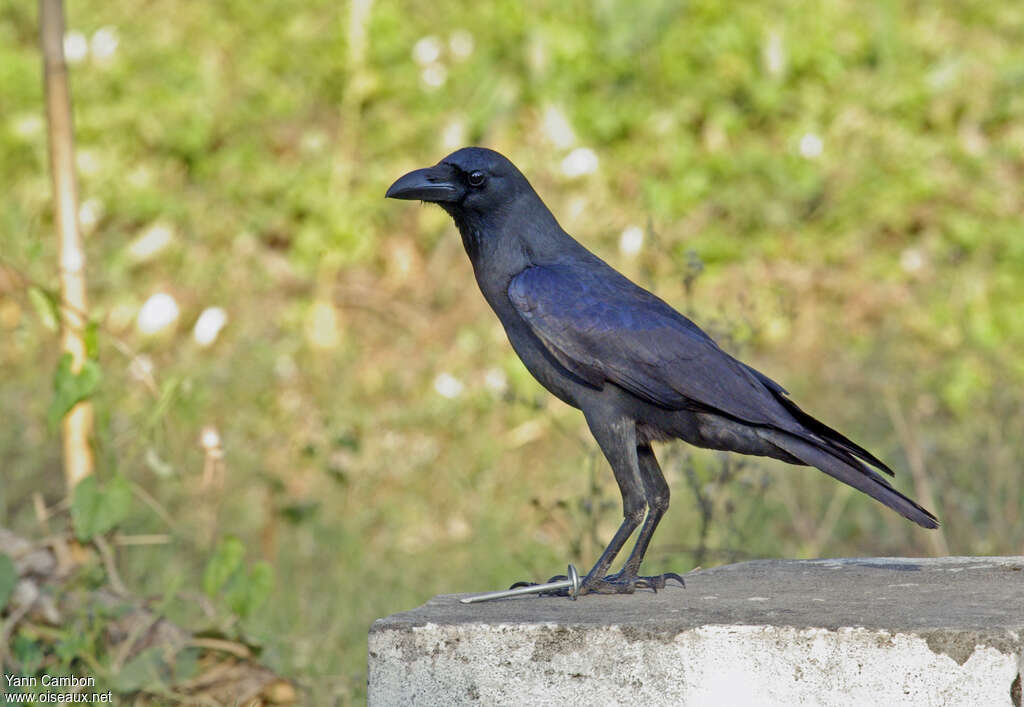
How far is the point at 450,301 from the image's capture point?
8.18 metres

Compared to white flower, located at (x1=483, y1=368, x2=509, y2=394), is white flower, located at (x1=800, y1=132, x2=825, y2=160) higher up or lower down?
higher up

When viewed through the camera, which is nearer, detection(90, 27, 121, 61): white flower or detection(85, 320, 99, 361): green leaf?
detection(85, 320, 99, 361): green leaf

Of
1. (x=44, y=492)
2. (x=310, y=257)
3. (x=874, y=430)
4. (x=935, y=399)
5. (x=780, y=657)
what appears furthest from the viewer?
(x=310, y=257)

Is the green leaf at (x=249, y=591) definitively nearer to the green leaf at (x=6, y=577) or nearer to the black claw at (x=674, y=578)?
the green leaf at (x=6, y=577)

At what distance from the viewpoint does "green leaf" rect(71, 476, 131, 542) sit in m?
3.64

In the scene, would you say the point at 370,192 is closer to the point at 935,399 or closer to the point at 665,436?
the point at 935,399

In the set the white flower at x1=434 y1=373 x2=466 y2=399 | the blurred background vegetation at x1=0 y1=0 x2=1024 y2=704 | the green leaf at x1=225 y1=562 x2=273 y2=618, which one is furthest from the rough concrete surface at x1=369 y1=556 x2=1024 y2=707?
the white flower at x1=434 y1=373 x2=466 y2=399

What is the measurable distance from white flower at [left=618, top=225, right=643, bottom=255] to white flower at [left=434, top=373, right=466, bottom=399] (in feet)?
3.69

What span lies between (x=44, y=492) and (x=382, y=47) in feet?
13.8

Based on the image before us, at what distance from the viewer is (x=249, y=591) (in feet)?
12.1

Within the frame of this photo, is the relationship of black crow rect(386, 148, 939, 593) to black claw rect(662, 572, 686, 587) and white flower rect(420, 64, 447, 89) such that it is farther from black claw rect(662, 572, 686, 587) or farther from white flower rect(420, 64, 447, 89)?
white flower rect(420, 64, 447, 89)

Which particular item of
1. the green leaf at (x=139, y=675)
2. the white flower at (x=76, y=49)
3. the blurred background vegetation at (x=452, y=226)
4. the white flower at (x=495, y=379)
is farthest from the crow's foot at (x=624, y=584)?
the white flower at (x=76, y=49)

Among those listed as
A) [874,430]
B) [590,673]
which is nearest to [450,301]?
[874,430]

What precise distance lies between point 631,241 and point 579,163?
76cm
